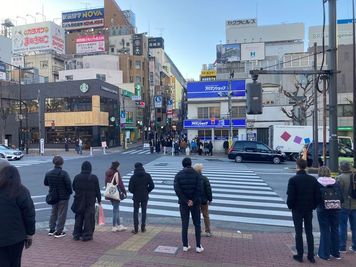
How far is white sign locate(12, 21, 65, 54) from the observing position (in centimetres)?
7425

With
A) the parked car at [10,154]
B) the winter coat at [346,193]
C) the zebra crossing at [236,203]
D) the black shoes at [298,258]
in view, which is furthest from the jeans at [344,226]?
the parked car at [10,154]

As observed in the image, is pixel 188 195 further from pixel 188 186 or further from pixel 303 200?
pixel 303 200

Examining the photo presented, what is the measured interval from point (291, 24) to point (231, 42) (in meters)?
15.2

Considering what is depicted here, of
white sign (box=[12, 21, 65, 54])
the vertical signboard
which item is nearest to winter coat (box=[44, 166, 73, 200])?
white sign (box=[12, 21, 65, 54])

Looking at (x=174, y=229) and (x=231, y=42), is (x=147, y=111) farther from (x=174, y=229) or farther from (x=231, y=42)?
(x=174, y=229)

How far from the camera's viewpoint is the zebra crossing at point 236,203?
10.4 metres

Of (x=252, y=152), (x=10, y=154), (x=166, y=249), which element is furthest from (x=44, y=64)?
(x=166, y=249)

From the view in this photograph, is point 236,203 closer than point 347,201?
No

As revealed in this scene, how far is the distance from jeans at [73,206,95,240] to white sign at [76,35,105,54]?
77526mm

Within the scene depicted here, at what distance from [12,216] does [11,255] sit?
0.41 meters

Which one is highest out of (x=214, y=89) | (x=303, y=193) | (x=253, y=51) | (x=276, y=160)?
(x=253, y=51)

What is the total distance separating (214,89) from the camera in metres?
40.6

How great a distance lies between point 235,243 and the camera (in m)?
7.52

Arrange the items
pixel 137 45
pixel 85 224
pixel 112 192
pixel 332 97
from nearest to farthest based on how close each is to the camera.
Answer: pixel 85 224
pixel 112 192
pixel 332 97
pixel 137 45
